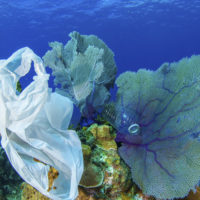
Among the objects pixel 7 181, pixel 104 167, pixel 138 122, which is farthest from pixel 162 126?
pixel 7 181

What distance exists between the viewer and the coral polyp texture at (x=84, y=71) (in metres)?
3.17

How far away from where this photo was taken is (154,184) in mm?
2592

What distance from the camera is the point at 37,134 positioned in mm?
2049

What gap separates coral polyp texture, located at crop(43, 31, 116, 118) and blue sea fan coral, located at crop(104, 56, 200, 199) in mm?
345

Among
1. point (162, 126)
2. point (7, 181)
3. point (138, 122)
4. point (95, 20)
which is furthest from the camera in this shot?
point (95, 20)

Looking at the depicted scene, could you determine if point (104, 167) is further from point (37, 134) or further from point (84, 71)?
point (84, 71)

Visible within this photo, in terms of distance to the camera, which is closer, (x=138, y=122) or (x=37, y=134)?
(x=37, y=134)

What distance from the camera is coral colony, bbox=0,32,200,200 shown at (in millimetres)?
2539

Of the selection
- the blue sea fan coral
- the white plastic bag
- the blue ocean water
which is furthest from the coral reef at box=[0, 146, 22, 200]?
the blue ocean water

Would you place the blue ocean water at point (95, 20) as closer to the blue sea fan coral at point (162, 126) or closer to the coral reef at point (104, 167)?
the blue sea fan coral at point (162, 126)

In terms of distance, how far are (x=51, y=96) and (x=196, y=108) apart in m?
2.02

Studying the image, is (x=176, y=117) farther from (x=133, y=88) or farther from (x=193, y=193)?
(x=193, y=193)

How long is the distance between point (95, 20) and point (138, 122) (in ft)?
99.1

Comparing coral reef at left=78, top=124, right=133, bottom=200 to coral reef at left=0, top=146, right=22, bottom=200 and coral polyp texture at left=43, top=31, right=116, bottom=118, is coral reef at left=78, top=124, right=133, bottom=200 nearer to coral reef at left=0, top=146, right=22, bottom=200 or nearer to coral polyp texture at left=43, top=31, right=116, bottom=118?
coral polyp texture at left=43, top=31, right=116, bottom=118
